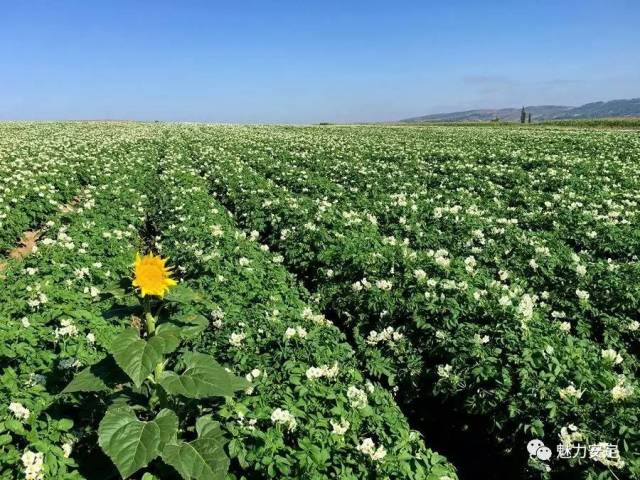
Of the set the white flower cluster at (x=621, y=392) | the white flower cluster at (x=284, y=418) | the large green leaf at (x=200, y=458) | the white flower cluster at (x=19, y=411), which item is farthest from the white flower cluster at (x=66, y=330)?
the white flower cluster at (x=621, y=392)

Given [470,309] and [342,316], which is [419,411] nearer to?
[470,309]

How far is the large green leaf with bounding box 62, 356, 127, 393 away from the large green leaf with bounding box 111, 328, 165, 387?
15.3 inches

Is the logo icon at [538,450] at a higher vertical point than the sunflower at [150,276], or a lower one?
lower

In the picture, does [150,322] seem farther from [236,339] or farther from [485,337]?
[485,337]

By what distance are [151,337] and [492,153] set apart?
25.0 m

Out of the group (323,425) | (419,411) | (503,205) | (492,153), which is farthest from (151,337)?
(492,153)

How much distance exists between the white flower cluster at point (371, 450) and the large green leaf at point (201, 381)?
3.46ft

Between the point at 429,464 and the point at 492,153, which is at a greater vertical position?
the point at 492,153

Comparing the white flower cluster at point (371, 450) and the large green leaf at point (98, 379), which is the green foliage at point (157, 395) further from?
the white flower cluster at point (371, 450)

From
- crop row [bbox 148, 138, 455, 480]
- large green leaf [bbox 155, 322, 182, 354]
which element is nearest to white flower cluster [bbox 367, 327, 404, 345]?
crop row [bbox 148, 138, 455, 480]

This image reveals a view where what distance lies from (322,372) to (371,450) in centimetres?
115

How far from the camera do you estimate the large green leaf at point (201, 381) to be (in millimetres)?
3533

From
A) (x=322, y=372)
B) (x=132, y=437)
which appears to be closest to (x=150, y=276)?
(x=132, y=437)

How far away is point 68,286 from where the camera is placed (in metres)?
6.61
